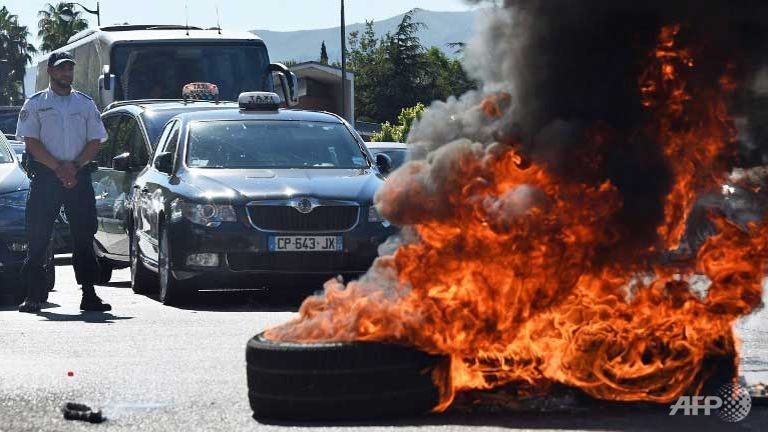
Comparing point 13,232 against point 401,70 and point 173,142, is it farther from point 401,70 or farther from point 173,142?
point 401,70

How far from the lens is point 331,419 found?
7145 millimetres

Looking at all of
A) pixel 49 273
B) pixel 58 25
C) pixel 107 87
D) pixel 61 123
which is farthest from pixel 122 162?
pixel 58 25

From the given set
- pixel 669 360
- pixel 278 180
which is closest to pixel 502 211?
pixel 669 360

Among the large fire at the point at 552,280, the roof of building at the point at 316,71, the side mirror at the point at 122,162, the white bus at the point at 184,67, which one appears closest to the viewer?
the large fire at the point at 552,280

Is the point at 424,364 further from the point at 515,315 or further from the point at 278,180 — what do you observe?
the point at 278,180

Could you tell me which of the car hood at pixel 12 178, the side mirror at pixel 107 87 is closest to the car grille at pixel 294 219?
the car hood at pixel 12 178

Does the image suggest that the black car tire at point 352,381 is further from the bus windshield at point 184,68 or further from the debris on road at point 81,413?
the bus windshield at point 184,68

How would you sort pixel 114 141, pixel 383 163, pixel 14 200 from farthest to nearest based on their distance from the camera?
pixel 114 141, pixel 383 163, pixel 14 200

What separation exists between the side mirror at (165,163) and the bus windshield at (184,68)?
36.3ft

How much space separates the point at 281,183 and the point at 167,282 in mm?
1251

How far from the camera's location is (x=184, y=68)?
26.1m

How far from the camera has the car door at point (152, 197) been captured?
1445 cm

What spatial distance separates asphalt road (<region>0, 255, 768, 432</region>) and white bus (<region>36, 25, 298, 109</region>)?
1189 centimetres

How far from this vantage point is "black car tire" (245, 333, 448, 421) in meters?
7.10
